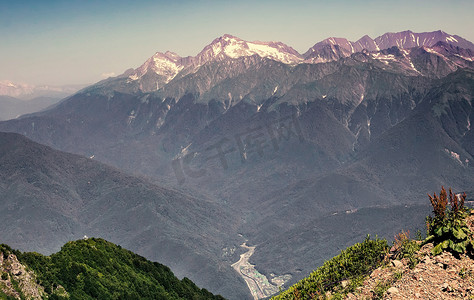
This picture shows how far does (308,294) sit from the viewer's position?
44.5 m

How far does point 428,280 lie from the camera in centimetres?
3534

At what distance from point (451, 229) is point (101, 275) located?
56959 millimetres

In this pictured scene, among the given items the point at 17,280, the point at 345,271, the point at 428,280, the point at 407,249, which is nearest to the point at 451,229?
the point at 407,249

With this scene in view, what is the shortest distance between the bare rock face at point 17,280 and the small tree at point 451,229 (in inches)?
1693

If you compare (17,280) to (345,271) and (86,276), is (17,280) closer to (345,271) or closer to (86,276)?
(86,276)

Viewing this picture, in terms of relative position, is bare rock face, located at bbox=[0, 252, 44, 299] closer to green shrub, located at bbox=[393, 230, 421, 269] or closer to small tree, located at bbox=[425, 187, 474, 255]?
green shrub, located at bbox=[393, 230, 421, 269]

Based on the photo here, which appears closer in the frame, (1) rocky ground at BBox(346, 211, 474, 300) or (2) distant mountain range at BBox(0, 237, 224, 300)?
(1) rocky ground at BBox(346, 211, 474, 300)

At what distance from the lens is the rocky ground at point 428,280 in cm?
3453

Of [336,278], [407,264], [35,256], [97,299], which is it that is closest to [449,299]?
[407,264]

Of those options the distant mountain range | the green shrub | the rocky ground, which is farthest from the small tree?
the distant mountain range

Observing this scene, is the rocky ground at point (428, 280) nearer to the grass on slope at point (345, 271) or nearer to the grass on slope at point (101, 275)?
the grass on slope at point (345, 271)

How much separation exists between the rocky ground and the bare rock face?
36.7 metres

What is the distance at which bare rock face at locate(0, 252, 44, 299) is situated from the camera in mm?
53750

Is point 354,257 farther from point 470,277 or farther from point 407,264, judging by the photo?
point 470,277
